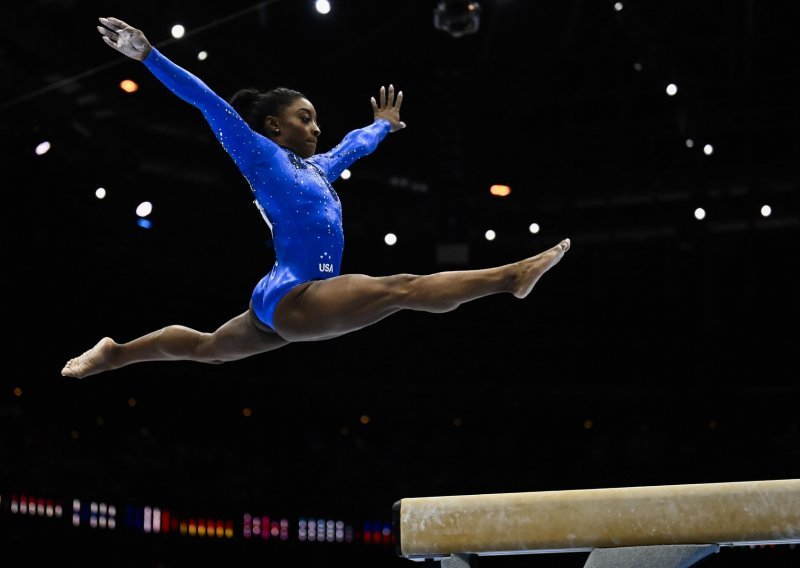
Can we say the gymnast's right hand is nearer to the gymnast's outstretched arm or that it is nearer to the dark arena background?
the gymnast's outstretched arm

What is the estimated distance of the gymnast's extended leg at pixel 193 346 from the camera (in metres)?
3.85

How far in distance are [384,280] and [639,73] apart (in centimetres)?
687

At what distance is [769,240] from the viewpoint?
10.5m

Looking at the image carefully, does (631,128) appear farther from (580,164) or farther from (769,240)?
(769,240)

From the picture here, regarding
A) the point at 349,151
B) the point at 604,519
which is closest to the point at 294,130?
the point at 349,151

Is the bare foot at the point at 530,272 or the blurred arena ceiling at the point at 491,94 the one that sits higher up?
the blurred arena ceiling at the point at 491,94

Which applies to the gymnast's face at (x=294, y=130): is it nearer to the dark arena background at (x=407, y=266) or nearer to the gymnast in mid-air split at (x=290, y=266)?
the gymnast in mid-air split at (x=290, y=266)

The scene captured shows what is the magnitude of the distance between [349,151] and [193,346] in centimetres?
112

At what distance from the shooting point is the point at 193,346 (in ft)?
12.8

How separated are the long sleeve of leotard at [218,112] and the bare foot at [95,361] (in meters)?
1.02

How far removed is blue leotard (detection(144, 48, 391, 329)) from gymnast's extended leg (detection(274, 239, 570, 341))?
124mm

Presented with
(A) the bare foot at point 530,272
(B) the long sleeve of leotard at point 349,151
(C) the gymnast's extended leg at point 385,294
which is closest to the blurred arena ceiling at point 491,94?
(B) the long sleeve of leotard at point 349,151

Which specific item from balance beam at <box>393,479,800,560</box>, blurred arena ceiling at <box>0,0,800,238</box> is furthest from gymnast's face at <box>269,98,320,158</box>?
blurred arena ceiling at <box>0,0,800,238</box>

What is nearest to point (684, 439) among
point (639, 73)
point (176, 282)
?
point (639, 73)
